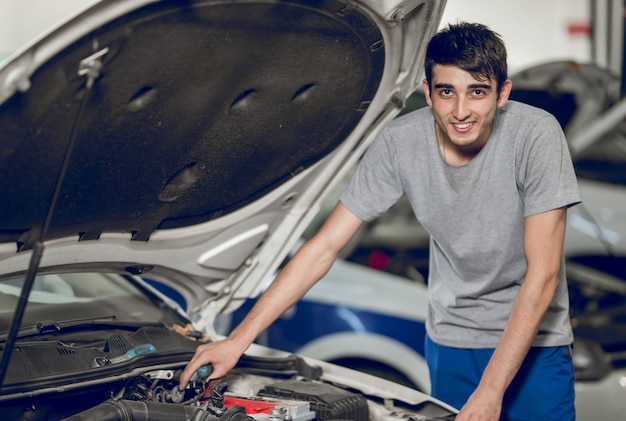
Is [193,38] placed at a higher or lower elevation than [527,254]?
higher

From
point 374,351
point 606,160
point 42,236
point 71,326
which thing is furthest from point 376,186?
point 606,160

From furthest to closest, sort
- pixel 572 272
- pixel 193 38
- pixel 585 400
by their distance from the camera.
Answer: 1. pixel 572 272
2. pixel 585 400
3. pixel 193 38

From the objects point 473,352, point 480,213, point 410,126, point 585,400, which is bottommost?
point 585,400

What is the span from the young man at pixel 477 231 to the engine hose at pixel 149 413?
0.21 meters

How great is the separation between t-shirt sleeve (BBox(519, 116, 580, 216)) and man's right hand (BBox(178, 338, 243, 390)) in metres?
0.91

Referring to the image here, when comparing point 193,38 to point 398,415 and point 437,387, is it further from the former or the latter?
point 437,387

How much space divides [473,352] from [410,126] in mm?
742

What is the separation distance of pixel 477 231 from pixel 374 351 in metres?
1.65

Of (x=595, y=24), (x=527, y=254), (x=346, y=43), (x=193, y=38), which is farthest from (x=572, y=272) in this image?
(x=595, y=24)

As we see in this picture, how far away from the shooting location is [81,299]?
2729mm

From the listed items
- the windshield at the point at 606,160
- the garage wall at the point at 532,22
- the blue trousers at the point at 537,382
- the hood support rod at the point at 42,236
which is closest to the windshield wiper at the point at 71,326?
the hood support rod at the point at 42,236

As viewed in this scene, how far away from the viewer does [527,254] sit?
237 centimetres

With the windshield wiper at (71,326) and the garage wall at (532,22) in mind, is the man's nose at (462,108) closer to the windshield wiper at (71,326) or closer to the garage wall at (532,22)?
the windshield wiper at (71,326)

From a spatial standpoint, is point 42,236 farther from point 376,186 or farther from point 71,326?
point 376,186
